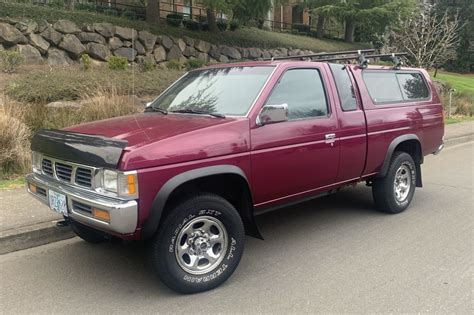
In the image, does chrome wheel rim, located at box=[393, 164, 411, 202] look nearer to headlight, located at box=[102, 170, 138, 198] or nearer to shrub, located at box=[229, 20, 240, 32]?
headlight, located at box=[102, 170, 138, 198]

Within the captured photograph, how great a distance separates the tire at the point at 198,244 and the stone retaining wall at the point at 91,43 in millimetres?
11800

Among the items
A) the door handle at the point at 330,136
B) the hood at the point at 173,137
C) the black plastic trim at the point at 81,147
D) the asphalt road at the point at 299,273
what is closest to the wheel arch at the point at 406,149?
the asphalt road at the point at 299,273

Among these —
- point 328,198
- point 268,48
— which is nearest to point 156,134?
point 328,198

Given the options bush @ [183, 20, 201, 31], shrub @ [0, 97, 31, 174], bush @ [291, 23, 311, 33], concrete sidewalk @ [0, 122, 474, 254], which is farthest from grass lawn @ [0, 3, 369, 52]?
concrete sidewalk @ [0, 122, 474, 254]

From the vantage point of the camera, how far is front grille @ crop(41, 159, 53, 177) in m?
4.17

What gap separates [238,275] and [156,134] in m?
Result: 1.46

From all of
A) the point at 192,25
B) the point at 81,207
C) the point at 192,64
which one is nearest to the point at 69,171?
the point at 81,207

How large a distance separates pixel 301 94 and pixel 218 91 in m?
0.85

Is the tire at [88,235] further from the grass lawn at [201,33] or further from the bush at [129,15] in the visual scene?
the bush at [129,15]

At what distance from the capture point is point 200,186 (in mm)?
4098

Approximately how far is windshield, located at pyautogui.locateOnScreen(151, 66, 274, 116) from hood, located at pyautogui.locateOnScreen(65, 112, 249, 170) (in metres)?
0.23

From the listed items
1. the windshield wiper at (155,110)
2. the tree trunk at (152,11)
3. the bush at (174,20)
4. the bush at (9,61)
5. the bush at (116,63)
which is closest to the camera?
the windshield wiper at (155,110)

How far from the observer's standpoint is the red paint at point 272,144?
368 centimetres

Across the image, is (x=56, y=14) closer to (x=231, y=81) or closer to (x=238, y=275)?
(x=231, y=81)
